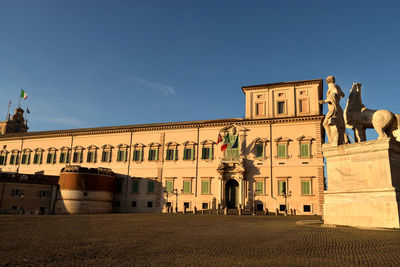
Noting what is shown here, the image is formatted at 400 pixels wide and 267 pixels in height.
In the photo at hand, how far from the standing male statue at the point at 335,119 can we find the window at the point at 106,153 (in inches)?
1435

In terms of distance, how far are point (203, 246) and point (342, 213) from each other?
6.91 m

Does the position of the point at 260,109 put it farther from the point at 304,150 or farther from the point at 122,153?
the point at 122,153

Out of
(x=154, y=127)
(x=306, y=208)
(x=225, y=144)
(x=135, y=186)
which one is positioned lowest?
(x=306, y=208)

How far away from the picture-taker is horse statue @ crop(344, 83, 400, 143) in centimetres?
1219

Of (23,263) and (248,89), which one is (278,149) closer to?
(248,89)

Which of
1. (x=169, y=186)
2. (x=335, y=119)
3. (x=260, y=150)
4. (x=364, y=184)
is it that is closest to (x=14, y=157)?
(x=169, y=186)

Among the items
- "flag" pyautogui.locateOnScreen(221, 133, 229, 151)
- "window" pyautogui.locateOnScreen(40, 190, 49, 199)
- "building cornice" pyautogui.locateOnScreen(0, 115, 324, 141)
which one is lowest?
"window" pyautogui.locateOnScreen(40, 190, 49, 199)

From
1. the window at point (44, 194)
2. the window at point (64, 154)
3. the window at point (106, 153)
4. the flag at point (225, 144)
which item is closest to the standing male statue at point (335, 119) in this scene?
the flag at point (225, 144)

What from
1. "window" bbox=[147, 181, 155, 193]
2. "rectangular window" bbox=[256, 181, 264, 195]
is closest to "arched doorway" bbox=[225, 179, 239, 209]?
"rectangular window" bbox=[256, 181, 264, 195]

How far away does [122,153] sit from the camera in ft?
145

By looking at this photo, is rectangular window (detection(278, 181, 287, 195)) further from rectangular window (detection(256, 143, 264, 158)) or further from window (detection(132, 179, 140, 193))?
window (detection(132, 179, 140, 193))

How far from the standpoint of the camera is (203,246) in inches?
313

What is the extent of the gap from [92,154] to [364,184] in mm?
40690

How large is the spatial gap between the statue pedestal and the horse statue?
88 cm
